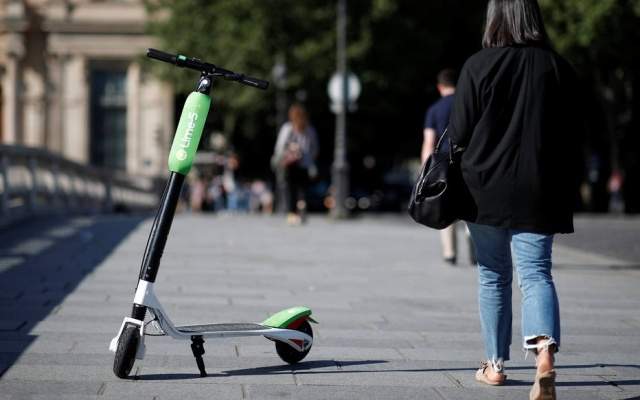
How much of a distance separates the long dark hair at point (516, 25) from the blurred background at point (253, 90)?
15.3m

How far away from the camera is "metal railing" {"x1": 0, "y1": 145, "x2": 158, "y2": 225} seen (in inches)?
607

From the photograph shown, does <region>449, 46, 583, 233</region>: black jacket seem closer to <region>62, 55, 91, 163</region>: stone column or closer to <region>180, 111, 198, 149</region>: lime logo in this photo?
<region>180, 111, 198, 149</region>: lime logo

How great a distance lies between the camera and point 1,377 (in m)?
5.34

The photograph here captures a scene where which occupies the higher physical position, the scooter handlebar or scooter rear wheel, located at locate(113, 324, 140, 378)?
the scooter handlebar

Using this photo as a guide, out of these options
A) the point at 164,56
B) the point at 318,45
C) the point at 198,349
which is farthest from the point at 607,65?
Answer: the point at 198,349

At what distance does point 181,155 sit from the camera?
538 centimetres

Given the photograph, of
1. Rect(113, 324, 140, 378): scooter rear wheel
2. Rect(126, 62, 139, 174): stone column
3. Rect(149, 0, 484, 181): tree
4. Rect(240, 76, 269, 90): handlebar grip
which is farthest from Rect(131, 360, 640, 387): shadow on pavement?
Rect(126, 62, 139, 174): stone column

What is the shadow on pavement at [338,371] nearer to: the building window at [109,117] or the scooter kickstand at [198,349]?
the scooter kickstand at [198,349]

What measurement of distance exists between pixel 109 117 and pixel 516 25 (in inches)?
2019

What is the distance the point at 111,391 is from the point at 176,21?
35650 mm

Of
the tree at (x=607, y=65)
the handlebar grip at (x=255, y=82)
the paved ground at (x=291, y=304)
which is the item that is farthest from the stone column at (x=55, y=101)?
the handlebar grip at (x=255, y=82)

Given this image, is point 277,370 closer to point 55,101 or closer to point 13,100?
point 55,101

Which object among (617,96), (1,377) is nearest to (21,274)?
(1,377)

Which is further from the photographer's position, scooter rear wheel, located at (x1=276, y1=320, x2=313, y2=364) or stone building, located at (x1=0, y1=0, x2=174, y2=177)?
stone building, located at (x1=0, y1=0, x2=174, y2=177)
